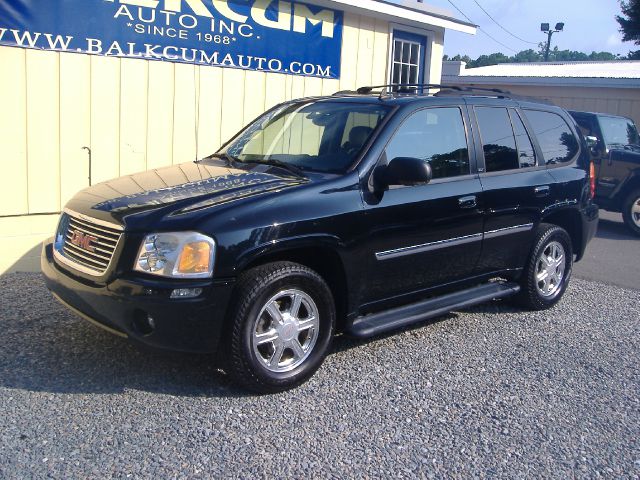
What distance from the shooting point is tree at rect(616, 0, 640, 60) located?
33.0m

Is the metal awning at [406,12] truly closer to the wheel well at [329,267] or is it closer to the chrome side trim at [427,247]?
the chrome side trim at [427,247]

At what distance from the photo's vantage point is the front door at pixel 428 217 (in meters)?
4.77

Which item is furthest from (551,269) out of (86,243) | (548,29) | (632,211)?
(548,29)

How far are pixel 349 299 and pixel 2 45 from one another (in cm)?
405

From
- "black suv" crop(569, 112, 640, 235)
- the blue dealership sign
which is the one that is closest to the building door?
the blue dealership sign

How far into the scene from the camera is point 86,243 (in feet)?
14.3

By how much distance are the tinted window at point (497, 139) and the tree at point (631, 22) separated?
31.4 m

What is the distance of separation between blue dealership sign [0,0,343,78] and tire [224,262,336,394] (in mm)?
3821

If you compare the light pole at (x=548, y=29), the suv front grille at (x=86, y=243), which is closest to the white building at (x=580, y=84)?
the suv front grille at (x=86, y=243)

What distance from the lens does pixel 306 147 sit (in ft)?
17.2

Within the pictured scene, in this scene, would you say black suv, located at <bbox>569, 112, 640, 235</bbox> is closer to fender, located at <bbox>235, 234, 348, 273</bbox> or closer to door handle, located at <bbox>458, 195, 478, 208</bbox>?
door handle, located at <bbox>458, 195, 478, 208</bbox>

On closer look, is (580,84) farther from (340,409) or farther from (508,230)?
(340,409)

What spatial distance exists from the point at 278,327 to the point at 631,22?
34540 millimetres

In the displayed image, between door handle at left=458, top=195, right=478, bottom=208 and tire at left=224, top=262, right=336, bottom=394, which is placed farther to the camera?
door handle at left=458, top=195, right=478, bottom=208
